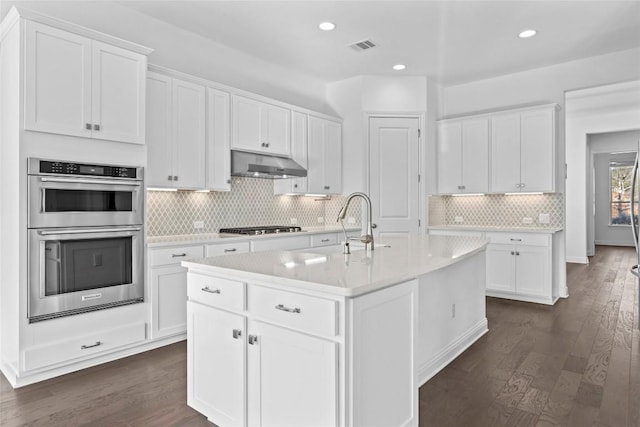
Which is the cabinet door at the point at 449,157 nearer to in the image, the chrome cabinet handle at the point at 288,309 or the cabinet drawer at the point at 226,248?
the cabinet drawer at the point at 226,248

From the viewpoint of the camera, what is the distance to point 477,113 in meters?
5.82

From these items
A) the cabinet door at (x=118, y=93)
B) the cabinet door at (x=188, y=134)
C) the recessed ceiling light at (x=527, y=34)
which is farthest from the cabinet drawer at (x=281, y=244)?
the recessed ceiling light at (x=527, y=34)

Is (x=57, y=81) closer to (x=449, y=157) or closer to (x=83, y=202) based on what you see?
(x=83, y=202)

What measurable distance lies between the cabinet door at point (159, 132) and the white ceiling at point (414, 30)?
780 mm

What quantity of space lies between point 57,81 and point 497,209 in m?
5.34

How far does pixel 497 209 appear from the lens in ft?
18.8

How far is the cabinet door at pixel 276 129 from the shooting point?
4695 mm

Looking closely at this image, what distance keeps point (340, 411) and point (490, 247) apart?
417 cm

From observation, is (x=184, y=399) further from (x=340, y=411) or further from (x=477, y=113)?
(x=477, y=113)

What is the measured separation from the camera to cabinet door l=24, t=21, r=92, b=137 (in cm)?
267

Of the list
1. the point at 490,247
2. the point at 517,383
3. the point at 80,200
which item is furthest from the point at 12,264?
→ the point at 490,247

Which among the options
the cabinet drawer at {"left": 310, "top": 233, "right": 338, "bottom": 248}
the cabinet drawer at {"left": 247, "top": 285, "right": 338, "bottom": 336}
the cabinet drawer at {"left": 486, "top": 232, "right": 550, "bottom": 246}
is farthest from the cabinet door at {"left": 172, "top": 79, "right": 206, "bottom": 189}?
the cabinet drawer at {"left": 486, "top": 232, "right": 550, "bottom": 246}

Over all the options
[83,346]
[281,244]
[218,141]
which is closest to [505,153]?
[281,244]

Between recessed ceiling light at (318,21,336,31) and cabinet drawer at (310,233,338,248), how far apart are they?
2325 mm
